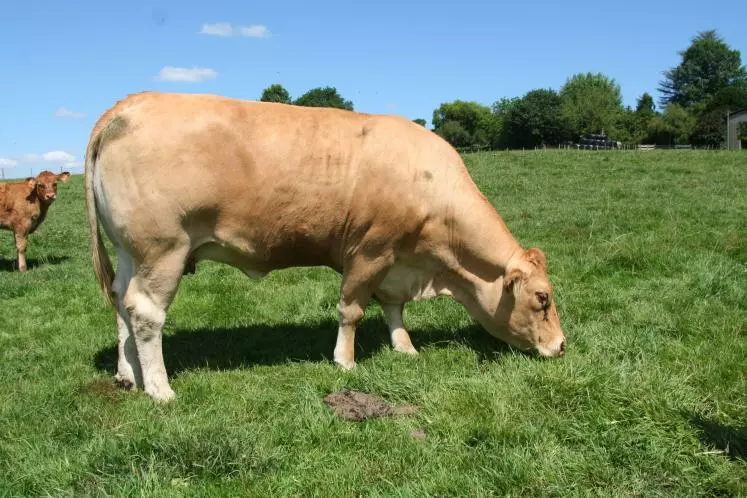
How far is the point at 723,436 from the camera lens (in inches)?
163

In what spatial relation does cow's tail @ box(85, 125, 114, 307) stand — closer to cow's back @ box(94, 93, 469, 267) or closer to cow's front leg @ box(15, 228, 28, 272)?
cow's back @ box(94, 93, 469, 267)

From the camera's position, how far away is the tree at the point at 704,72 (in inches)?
4550

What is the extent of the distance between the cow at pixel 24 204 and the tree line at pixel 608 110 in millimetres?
58666

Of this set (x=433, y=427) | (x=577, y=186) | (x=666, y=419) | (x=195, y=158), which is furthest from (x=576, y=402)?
(x=577, y=186)

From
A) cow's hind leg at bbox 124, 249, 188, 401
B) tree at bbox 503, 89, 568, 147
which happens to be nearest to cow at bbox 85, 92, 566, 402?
cow's hind leg at bbox 124, 249, 188, 401

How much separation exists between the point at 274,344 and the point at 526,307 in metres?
2.66

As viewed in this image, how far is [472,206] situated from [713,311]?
9.29ft

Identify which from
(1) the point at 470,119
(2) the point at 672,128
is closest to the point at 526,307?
(2) the point at 672,128

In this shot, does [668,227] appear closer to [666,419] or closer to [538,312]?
[538,312]

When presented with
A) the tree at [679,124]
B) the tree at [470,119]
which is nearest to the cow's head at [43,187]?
the tree at [679,124]

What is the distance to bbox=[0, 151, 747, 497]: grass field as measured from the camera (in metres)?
3.93

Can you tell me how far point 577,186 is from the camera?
19.5 m

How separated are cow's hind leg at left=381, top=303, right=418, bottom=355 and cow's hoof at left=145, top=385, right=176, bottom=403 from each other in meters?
2.23

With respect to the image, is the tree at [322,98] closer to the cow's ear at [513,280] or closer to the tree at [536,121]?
the tree at [536,121]
